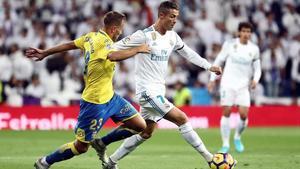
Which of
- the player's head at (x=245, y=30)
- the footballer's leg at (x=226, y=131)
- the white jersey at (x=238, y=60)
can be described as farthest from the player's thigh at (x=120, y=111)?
the white jersey at (x=238, y=60)

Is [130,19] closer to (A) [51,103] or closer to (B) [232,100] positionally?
(A) [51,103]

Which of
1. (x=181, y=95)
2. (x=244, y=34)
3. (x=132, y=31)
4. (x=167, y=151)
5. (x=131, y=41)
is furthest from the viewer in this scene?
(x=132, y=31)

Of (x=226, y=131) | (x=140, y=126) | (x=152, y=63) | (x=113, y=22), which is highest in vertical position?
(x=113, y=22)

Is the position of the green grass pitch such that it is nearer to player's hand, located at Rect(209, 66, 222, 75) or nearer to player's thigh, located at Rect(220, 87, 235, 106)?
player's thigh, located at Rect(220, 87, 235, 106)

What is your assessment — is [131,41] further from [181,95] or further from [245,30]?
[181,95]

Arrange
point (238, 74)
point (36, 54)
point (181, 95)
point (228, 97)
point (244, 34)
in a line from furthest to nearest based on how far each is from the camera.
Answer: point (181, 95), point (238, 74), point (228, 97), point (244, 34), point (36, 54)

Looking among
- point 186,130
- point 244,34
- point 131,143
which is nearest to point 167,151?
point 244,34

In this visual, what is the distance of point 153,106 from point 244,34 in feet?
17.9

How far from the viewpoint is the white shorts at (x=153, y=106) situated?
12.6m

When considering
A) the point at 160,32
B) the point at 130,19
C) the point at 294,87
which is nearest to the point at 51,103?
the point at 130,19

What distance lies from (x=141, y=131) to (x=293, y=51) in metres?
16.6

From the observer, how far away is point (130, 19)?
92.1 ft

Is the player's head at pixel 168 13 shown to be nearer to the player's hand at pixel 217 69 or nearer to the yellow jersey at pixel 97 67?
the player's hand at pixel 217 69

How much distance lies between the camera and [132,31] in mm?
27562
